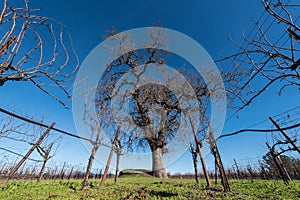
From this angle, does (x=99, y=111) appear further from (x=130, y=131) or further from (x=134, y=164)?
(x=134, y=164)

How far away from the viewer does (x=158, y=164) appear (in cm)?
1501

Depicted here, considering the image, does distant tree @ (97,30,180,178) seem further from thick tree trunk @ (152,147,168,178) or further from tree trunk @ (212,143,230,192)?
tree trunk @ (212,143,230,192)

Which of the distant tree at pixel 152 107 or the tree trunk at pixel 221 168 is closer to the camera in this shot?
the tree trunk at pixel 221 168

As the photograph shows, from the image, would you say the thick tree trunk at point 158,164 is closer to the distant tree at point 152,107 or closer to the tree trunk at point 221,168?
the distant tree at point 152,107

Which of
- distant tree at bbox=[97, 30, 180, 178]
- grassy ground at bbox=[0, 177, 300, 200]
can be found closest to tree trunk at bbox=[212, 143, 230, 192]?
grassy ground at bbox=[0, 177, 300, 200]

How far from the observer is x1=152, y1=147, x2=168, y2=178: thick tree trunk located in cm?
1475

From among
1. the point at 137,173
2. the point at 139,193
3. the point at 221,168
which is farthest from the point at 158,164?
the point at 139,193

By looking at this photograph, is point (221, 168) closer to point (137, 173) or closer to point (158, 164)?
point (158, 164)

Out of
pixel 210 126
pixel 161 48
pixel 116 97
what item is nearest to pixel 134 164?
pixel 116 97

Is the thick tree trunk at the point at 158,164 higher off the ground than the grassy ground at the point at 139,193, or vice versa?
the thick tree trunk at the point at 158,164

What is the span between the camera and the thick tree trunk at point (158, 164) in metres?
14.8

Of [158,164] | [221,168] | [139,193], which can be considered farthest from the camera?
[158,164]

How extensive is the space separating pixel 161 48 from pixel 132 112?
25.6 ft

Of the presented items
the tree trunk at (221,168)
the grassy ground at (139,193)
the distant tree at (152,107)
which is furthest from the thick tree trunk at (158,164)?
the tree trunk at (221,168)
